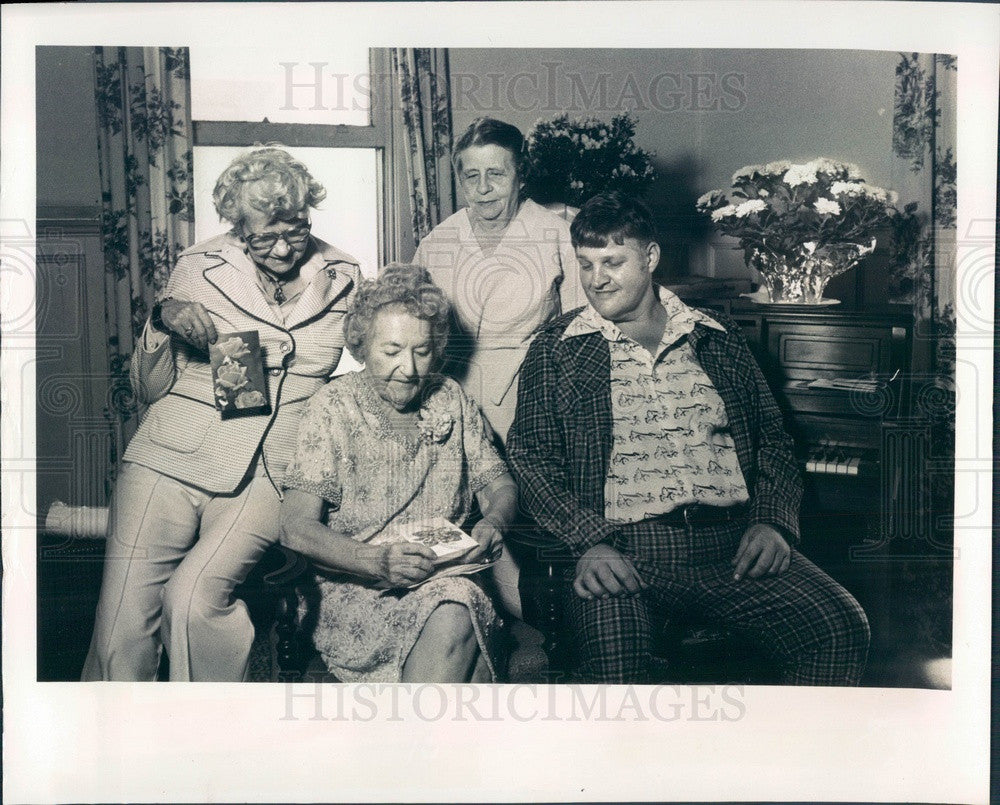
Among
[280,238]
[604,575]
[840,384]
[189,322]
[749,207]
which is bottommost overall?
[604,575]

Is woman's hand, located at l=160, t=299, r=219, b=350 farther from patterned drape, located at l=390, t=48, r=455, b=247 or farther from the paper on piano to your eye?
the paper on piano

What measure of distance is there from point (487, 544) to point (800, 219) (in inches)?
61.7

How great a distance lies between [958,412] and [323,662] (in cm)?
241

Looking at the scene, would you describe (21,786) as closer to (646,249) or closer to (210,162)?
(210,162)

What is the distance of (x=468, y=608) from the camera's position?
3293 millimetres

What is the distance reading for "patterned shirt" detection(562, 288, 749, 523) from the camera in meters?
3.33

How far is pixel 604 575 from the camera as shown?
3.33m

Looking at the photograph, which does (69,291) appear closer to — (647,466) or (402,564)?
(402,564)

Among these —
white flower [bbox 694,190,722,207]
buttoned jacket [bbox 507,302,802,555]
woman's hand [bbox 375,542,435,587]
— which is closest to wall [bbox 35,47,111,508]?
woman's hand [bbox 375,542,435,587]

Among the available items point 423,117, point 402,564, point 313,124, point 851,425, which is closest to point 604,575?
point 402,564

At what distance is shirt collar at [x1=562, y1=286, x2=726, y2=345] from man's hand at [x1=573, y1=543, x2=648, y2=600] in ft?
2.41

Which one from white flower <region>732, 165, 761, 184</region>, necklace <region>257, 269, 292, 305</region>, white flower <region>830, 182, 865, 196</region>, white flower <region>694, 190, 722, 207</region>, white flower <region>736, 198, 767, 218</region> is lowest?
necklace <region>257, 269, 292, 305</region>

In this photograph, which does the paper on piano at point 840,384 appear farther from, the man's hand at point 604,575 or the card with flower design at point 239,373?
the card with flower design at point 239,373

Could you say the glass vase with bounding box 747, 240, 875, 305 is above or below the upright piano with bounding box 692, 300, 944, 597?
above
